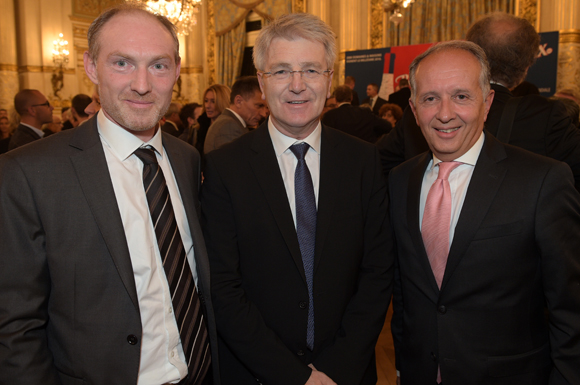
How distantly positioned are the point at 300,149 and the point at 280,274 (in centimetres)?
46

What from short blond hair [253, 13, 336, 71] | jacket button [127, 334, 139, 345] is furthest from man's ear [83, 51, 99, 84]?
jacket button [127, 334, 139, 345]

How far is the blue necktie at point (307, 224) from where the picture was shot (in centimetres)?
152

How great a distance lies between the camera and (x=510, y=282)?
141 cm

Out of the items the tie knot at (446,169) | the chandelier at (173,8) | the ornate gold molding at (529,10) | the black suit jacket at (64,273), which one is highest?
the chandelier at (173,8)

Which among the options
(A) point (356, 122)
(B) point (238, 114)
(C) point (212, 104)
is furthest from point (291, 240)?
(C) point (212, 104)

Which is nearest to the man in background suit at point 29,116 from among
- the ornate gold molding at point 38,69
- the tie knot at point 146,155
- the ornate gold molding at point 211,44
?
the tie knot at point 146,155

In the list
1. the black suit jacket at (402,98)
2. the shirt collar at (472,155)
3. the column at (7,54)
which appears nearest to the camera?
the shirt collar at (472,155)

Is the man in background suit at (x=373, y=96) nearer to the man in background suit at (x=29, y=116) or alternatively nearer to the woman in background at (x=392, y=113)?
the woman in background at (x=392, y=113)

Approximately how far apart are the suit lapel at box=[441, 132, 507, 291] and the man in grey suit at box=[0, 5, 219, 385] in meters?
0.86

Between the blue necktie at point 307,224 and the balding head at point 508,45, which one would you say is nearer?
the blue necktie at point 307,224

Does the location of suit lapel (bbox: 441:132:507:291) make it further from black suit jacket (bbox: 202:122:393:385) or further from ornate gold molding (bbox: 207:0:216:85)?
ornate gold molding (bbox: 207:0:216:85)

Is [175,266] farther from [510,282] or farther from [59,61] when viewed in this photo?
[59,61]

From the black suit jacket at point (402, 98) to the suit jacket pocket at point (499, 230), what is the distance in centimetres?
489

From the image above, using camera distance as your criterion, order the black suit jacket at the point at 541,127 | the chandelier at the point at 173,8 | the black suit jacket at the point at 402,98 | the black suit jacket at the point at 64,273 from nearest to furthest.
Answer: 1. the black suit jacket at the point at 64,273
2. the black suit jacket at the point at 541,127
3. the black suit jacket at the point at 402,98
4. the chandelier at the point at 173,8
